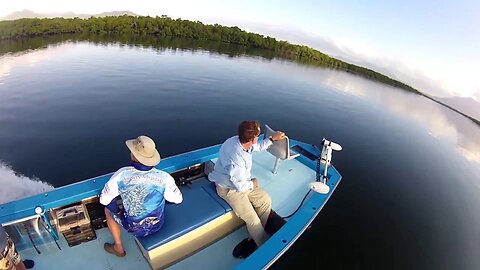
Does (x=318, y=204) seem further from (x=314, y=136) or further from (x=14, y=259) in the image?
(x=314, y=136)

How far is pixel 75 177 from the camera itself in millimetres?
6805

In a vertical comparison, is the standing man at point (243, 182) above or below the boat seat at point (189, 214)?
above

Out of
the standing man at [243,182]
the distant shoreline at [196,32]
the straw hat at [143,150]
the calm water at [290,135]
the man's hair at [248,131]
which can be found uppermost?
the distant shoreline at [196,32]

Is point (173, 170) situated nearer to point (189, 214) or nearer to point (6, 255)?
point (189, 214)

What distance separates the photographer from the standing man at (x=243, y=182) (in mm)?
3717

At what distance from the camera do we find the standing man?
3.72 meters

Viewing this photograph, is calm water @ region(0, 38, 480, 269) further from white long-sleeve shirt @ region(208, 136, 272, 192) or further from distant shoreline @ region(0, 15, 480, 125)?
distant shoreline @ region(0, 15, 480, 125)

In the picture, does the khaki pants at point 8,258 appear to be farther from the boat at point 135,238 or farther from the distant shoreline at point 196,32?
the distant shoreline at point 196,32

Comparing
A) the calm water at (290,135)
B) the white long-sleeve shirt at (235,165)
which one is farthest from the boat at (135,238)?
the calm water at (290,135)

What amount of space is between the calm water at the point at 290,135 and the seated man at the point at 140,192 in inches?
122

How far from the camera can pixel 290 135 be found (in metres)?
11.5

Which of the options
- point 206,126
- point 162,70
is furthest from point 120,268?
point 162,70

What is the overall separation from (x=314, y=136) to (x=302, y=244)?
6.63 metres

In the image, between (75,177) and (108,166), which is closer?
(75,177)
